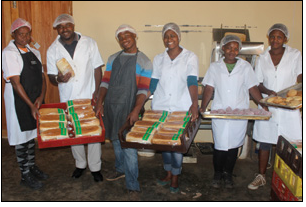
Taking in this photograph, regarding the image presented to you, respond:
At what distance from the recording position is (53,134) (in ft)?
7.90

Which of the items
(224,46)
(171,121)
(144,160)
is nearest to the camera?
(171,121)

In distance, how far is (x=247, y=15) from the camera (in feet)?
14.2

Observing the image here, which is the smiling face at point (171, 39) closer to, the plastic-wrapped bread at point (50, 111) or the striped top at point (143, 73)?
the striped top at point (143, 73)

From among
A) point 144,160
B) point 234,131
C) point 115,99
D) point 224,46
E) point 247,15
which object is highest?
point 247,15

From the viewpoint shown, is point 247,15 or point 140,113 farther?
point 247,15

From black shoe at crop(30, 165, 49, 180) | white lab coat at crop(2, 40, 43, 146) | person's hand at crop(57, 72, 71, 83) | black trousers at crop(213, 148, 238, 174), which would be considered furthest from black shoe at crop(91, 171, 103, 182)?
black trousers at crop(213, 148, 238, 174)

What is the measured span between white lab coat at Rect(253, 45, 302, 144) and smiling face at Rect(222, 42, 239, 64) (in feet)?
1.28

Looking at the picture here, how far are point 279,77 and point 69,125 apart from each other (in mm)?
2329

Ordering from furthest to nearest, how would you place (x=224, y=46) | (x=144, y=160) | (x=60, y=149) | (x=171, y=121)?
(x=60, y=149) < (x=144, y=160) < (x=224, y=46) < (x=171, y=121)

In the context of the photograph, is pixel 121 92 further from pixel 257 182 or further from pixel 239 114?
pixel 257 182

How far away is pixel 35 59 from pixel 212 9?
9.28 ft

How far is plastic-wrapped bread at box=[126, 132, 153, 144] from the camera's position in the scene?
234 centimetres

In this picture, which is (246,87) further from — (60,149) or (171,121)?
(60,149)

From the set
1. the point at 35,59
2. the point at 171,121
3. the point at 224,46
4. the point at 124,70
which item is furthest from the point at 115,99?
the point at 224,46
